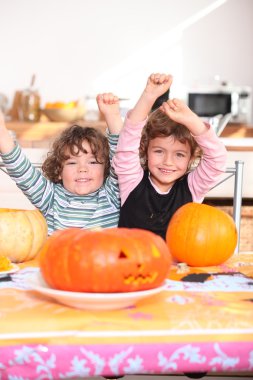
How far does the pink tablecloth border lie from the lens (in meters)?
0.92

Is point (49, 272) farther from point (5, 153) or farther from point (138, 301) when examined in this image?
point (5, 153)

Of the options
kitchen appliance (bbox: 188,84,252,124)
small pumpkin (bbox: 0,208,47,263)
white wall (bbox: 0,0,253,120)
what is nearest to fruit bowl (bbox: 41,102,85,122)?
white wall (bbox: 0,0,253,120)

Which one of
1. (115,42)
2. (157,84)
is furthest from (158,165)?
(115,42)

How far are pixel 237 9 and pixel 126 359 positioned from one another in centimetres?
526

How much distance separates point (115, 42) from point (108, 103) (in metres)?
4.10

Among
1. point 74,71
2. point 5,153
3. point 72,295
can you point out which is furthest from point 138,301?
point 74,71

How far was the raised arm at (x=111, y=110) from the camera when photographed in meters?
1.88

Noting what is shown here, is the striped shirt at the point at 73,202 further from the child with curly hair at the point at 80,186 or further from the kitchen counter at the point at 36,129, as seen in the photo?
the kitchen counter at the point at 36,129

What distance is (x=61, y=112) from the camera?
5.48 metres

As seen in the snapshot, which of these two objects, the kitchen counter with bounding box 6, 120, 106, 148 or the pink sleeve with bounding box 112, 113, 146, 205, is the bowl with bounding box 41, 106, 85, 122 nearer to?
the kitchen counter with bounding box 6, 120, 106, 148

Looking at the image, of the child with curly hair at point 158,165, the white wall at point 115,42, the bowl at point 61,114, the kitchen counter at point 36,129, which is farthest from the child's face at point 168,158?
the white wall at point 115,42

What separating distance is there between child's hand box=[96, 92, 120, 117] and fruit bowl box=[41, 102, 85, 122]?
3.61m

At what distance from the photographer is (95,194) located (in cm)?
201

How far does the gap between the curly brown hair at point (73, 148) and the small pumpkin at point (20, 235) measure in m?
0.54
